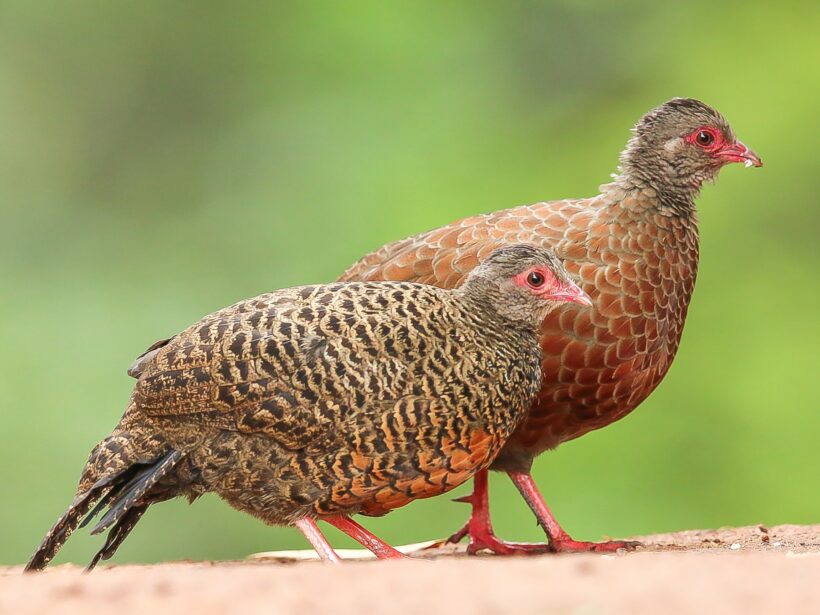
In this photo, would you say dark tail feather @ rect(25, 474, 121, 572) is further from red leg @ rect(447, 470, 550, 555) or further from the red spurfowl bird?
red leg @ rect(447, 470, 550, 555)

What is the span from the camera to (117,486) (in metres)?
4.79

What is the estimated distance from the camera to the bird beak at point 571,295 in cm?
490

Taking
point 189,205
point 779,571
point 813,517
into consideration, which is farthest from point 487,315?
point 189,205

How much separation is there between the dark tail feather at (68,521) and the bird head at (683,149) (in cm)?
265

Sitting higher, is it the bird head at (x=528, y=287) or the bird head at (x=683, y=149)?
the bird head at (x=683, y=149)

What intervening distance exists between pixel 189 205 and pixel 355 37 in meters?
2.52

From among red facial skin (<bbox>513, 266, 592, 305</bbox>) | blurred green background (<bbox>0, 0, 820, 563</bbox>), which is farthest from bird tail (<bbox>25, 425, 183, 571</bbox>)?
blurred green background (<bbox>0, 0, 820, 563</bbox>)

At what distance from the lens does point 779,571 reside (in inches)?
120

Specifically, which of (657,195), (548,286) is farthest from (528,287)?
(657,195)

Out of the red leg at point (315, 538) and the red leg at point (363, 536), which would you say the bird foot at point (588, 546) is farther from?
the red leg at point (315, 538)

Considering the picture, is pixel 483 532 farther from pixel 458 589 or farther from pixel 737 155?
pixel 458 589

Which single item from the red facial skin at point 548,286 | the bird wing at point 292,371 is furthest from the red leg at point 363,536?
the red facial skin at point 548,286

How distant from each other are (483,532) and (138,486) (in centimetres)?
180

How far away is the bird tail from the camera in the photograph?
462 cm
